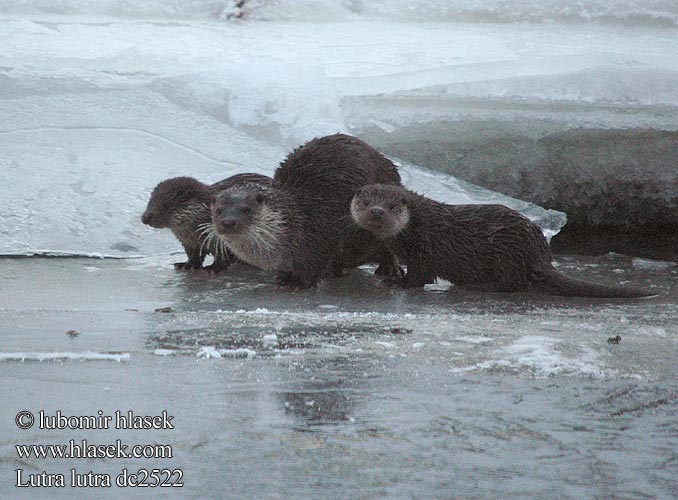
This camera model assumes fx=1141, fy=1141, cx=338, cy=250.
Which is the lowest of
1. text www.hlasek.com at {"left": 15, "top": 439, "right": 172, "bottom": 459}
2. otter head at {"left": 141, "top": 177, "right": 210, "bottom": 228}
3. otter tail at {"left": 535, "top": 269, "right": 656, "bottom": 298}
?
otter tail at {"left": 535, "top": 269, "right": 656, "bottom": 298}

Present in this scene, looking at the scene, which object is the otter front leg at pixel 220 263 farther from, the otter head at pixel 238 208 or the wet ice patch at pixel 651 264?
the wet ice patch at pixel 651 264

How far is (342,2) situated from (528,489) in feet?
21.1

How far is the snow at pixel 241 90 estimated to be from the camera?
17.9ft

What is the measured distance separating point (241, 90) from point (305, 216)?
1837 millimetres

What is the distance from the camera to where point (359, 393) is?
8.70 ft

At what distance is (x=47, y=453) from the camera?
7.29ft

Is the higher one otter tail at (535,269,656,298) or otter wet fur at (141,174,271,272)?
otter wet fur at (141,174,271,272)

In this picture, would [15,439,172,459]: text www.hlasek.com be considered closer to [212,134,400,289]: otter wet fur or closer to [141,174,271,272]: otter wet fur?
[212,134,400,289]: otter wet fur

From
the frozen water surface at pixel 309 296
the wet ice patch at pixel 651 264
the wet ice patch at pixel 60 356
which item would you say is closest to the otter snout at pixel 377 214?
the frozen water surface at pixel 309 296

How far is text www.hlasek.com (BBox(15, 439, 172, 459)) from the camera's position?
2.21m

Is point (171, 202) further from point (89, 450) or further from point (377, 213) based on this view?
point (89, 450)

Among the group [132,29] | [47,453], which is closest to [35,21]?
[132,29]

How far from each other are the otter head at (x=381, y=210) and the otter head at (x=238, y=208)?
1.27 feet

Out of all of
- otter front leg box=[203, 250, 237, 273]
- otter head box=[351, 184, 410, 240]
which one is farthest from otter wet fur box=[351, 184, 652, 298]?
otter front leg box=[203, 250, 237, 273]
